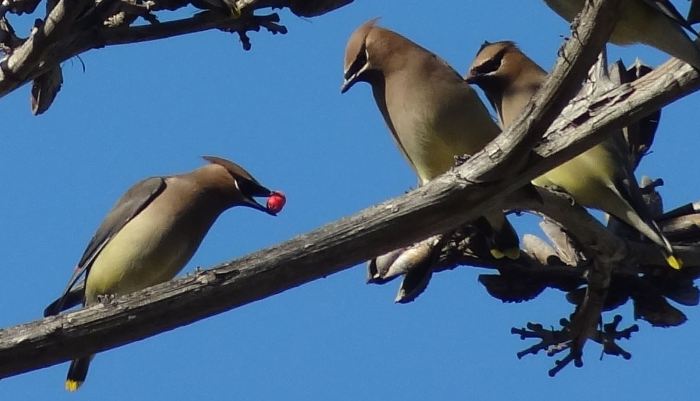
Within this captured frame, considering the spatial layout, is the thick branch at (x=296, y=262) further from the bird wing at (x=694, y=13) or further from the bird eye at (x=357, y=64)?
the bird eye at (x=357, y=64)

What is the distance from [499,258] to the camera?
5215 mm

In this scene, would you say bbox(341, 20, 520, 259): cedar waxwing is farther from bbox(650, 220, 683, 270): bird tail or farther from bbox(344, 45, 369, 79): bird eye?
bbox(650, 220, 683, 270): bird tail

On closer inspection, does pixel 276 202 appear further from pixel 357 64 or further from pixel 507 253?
pixel 507 253

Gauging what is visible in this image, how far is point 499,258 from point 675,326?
0.71 meters

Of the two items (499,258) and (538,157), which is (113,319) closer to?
(538,157)

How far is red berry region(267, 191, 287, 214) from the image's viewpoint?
578 centimetres

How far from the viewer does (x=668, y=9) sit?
171 inches

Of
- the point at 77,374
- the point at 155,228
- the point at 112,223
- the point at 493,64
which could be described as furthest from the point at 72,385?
the point at 493,64

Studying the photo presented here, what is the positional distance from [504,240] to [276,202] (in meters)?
1.11

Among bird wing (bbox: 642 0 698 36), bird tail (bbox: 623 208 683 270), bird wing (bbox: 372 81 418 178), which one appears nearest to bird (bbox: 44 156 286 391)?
bird wing (bbox: 372 81 418 178)

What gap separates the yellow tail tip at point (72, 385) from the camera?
238 inches

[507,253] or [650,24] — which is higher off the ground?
[650,24]

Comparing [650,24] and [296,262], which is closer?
[296,262]

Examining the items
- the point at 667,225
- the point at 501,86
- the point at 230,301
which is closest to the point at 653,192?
the point at 667,225
